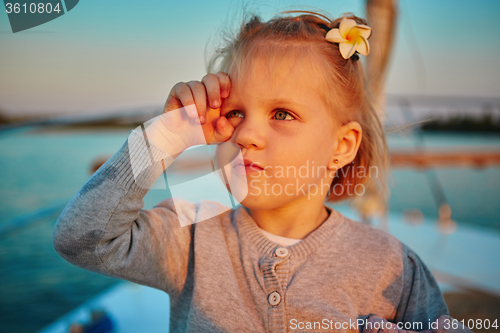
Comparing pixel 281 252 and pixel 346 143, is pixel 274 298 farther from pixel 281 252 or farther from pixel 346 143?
pixel 346 143

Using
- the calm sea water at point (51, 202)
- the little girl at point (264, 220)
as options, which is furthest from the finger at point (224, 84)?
the calm sea water at point (51, 202)

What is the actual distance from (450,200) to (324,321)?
7.66 meters

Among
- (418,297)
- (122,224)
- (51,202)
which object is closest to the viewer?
(122,224)

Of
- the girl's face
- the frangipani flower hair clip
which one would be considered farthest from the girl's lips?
the frangipani flower hair clip

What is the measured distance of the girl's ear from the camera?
84cm

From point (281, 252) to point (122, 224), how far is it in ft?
1.16

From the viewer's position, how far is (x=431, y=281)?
79cm

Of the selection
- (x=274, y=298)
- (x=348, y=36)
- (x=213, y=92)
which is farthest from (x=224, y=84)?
(x=274, y=298)

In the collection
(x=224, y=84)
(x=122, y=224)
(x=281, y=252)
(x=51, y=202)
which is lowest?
(x=51, y=202)

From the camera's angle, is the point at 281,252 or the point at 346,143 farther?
the point at 346,143

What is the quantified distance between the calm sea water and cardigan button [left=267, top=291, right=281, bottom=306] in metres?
0.33

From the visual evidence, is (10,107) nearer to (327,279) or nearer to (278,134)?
(278,134)

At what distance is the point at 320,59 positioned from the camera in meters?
0.78

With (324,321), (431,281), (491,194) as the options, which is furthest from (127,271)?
(491,194)
